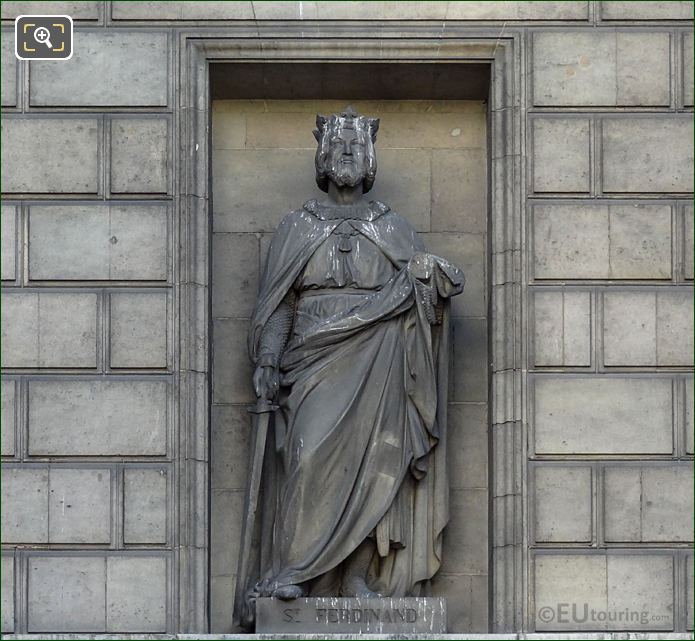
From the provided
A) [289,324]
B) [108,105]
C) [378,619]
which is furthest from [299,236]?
[378,619]

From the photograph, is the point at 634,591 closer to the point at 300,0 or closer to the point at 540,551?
the point at 540,551

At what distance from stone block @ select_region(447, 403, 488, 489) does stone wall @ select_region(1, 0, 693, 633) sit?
0.03 m

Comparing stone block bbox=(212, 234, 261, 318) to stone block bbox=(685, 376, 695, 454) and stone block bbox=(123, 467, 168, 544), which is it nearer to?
stone block bbox=(123, 467, 168, 544)

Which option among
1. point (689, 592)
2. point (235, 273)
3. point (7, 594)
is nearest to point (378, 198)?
point (235, 273)

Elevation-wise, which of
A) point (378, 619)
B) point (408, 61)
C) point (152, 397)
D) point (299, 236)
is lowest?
point (378, 619)

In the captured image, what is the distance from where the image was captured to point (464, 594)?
61.8 ft

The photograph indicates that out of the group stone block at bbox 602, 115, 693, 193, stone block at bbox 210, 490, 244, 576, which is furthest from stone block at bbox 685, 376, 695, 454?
stone block at bbox 210, 490, 244, 576

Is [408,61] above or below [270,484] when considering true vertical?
above

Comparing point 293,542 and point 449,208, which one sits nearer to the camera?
point 293,542

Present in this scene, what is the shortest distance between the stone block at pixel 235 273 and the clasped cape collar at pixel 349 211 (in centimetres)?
78

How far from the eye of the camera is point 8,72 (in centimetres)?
1881

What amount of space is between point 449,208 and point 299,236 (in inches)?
58.8

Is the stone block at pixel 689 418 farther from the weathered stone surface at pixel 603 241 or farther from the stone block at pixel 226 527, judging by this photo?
the stone block at pixel 226 527

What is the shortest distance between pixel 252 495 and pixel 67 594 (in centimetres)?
162
